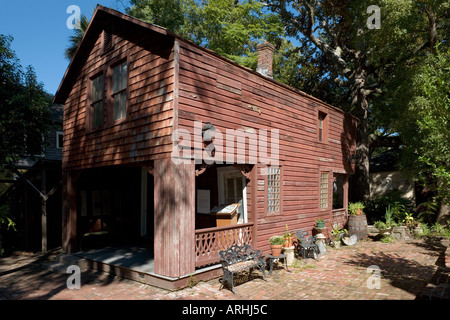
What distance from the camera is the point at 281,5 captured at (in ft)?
68.5

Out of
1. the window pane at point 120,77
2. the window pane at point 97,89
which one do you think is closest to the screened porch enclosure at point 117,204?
the window pane at point 97,89

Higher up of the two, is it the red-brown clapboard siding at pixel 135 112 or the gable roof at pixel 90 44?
the gable roof at pixel 90 44

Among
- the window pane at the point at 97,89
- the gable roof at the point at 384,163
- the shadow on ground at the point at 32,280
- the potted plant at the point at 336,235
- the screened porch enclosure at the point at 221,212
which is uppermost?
the window pane at the point at 97,89

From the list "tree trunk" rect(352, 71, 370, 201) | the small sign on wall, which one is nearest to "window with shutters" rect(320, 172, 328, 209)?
the small sign on wall

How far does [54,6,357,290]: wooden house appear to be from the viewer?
7480 millimetres

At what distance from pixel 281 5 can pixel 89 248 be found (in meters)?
18.8

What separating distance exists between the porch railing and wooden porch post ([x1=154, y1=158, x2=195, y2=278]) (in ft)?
1.18

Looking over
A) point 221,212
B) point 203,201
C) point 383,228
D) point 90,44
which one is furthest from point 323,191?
point 90,44

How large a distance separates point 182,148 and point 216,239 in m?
2.74

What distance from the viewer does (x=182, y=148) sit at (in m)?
7.39

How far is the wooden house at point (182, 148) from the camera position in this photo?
7480mm

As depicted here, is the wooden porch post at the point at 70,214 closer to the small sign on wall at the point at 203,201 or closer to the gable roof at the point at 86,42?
the gable roof at the point at 86,42

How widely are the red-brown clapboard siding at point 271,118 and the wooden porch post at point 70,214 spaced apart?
19.6 feet
